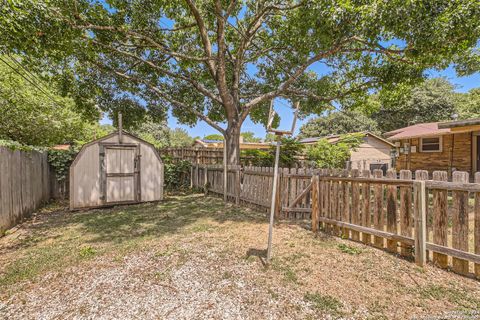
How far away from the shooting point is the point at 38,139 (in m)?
12.5

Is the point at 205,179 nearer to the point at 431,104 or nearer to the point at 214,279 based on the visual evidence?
the point at 214,279

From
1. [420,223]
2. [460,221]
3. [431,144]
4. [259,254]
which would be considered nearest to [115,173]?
[259,254]

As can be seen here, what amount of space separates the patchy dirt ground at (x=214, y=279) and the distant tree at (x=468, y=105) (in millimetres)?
25619

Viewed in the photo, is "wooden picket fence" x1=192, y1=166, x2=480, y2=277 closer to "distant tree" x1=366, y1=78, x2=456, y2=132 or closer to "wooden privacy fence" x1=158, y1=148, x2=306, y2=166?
"wooden privacy fence" x1=158, y1=148, x2=306, y2=166

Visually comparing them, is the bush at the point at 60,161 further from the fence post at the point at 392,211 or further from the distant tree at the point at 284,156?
the fence post at the point at 392,211

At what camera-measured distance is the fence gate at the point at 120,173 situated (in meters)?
7.18

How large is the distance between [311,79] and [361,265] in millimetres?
9126

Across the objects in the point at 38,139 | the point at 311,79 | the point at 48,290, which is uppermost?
the point at 311,79

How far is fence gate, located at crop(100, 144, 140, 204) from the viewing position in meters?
7.18

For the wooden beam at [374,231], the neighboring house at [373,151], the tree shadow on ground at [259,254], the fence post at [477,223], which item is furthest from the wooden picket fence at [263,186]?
the neighboring house at [373,151]

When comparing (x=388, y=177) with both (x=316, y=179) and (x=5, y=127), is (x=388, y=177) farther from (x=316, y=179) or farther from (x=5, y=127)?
(x=5, y=127)

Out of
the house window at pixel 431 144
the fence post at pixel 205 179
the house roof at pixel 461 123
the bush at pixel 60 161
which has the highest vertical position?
the house roof at pixel 461 123

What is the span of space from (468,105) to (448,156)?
1876 cm

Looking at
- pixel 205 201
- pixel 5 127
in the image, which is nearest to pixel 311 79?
pixel 205 201
